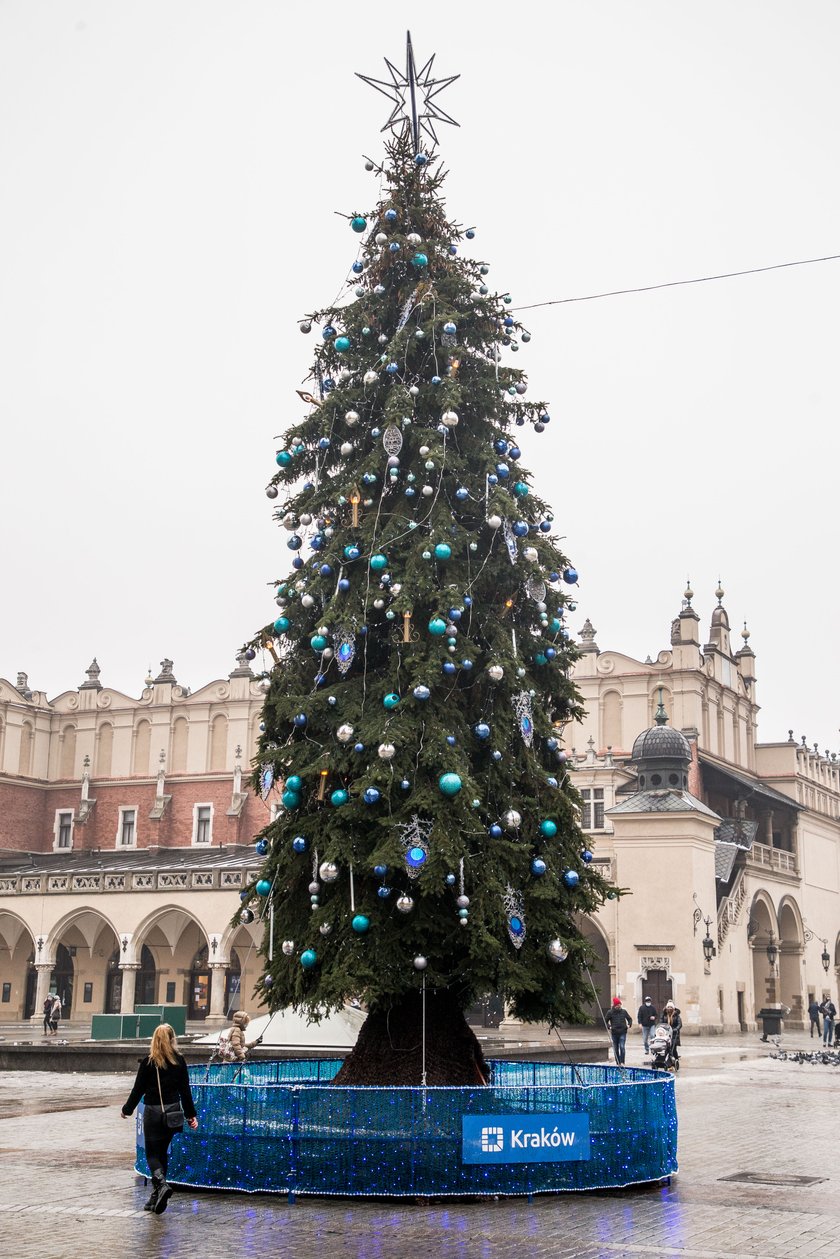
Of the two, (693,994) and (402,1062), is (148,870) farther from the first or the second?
(402,1062)

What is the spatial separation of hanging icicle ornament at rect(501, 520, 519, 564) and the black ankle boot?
20.9ft

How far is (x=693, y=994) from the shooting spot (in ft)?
128

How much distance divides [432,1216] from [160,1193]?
6.60ft

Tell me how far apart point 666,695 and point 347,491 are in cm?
3591

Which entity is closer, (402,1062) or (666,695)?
(402,1062)

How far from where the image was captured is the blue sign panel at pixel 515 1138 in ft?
33.7

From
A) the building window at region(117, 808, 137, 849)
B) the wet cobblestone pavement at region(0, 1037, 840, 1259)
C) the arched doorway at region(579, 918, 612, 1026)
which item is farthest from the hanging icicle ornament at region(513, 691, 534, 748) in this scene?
the building window at region(117, 808, 137, 849)

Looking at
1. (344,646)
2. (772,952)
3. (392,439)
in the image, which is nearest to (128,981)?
(772,952)

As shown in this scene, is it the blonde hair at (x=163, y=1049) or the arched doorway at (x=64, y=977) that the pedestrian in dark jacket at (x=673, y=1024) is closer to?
the blonde hair at (x=163, y=1049)

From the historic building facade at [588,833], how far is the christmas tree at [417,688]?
74.6 ft

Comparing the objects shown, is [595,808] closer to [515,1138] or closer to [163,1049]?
[515,1138]

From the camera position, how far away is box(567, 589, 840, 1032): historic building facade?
3969cm

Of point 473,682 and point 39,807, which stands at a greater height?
point 39,807

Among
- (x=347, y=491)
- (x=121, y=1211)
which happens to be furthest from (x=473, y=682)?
(x=121, y=1211)
